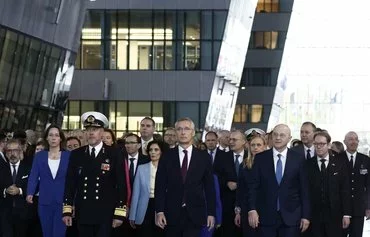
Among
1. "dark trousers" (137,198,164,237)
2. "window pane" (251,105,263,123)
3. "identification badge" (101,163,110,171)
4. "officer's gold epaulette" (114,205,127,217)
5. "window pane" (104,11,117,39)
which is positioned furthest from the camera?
"window pane" (251,105,263,123)

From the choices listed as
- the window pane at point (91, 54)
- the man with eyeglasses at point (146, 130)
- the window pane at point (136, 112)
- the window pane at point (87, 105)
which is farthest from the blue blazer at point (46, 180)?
the window pane at point (87, 105)

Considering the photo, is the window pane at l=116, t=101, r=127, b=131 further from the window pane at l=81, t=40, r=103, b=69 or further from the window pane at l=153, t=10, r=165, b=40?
the window pane at l=153, t=10, r=165, b=40

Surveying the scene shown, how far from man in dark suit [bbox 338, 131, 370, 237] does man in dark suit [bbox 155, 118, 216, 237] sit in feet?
17.2

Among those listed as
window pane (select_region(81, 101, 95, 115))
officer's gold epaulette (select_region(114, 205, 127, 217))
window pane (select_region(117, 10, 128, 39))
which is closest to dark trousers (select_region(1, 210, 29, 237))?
officer's gold epaulette (select_region(114, 205, 127, 217))

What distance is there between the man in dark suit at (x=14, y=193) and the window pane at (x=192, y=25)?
1808 inches

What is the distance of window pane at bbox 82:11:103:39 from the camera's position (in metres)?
65.9

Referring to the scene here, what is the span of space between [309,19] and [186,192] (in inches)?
4487

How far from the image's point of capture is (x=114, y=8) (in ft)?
215

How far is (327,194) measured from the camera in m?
19.1

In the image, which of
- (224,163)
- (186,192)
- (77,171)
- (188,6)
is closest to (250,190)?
(186,192)

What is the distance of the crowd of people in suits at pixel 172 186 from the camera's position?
15.9m

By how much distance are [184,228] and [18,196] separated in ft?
13.7

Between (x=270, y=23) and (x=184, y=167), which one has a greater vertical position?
(x=270, y=23)

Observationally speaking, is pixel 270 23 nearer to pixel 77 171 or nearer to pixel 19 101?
pixel 19 101
